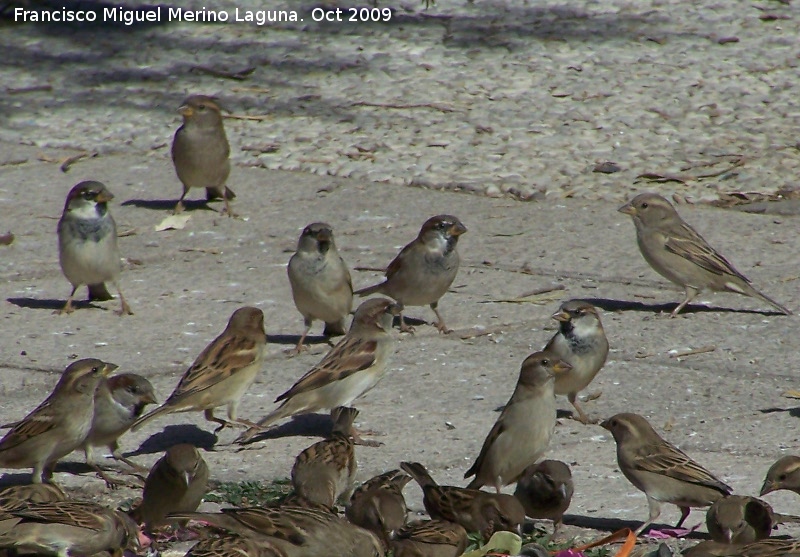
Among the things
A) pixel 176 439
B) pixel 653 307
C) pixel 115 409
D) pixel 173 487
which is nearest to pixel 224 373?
pixel 176 439

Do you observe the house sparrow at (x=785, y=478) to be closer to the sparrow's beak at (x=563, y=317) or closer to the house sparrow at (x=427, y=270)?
the sparrow's beak at (x=563, y=317)

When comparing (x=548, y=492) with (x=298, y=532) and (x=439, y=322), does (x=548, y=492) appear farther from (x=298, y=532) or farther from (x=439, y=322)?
(x=439, y=322)

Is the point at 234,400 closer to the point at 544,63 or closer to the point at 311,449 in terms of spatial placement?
the point at 311,449

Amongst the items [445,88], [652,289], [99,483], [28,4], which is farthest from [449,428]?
[28,4]

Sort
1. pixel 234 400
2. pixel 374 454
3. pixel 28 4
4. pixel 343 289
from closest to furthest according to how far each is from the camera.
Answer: pixel 374 454
pixel 234 400
pixel 343 289
pixel 28 4

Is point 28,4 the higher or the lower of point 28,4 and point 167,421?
the higher

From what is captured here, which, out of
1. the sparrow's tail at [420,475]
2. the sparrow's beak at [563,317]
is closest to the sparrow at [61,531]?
the sparrow's tail at [420,475]

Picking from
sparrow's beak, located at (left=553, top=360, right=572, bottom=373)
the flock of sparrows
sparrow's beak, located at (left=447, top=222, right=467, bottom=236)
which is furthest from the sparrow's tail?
sparrow's beak, located at (left=447, top=222, right=467, bottom=236)
